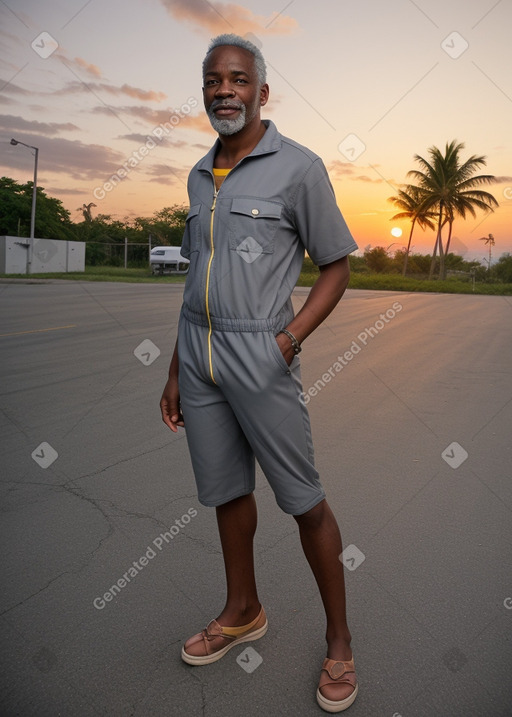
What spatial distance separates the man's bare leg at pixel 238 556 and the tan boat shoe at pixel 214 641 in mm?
24

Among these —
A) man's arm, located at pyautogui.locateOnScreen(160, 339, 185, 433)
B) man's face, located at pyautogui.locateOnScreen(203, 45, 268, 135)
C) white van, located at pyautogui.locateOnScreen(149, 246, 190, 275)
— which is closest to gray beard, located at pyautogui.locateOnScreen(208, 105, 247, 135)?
man's face, located at pyautogui.locateOnScreen(203, 45, 268, 135)

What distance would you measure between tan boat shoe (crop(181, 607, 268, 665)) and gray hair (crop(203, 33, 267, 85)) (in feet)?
6.32

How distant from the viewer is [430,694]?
7.45ft

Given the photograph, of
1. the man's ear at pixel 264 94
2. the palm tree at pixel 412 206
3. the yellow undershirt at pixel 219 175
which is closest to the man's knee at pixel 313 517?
the yellow undershirt at pixel 219 175

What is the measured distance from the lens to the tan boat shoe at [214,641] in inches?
96.5

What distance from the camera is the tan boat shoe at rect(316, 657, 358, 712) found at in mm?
2189

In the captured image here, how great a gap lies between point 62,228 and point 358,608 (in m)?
57.7

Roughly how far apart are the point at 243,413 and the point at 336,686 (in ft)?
3.05

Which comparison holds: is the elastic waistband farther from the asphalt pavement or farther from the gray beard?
the asphalt pavement

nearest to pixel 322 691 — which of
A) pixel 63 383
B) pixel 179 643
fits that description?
pixel 179 643

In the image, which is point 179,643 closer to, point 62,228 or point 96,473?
point 96,473

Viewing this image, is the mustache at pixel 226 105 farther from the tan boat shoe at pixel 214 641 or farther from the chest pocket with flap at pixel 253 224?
the tan boat shoe at pixel 214 641

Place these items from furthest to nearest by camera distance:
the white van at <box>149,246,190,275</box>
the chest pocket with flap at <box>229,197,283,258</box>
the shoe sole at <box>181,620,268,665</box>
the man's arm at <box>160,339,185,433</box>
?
1. the white van at <box>149,246,190,275</box>
2. the man's arm at <box>160,339,185,433</box>
3. the shoe sole at <box>181,620,268,665</box>
4. the chest pocket with flap at <box>229,197,283,258</box>

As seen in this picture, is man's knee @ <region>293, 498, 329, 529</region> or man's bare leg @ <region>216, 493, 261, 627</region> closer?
man's knee @ <region>293, 498, 329, 529</region>
